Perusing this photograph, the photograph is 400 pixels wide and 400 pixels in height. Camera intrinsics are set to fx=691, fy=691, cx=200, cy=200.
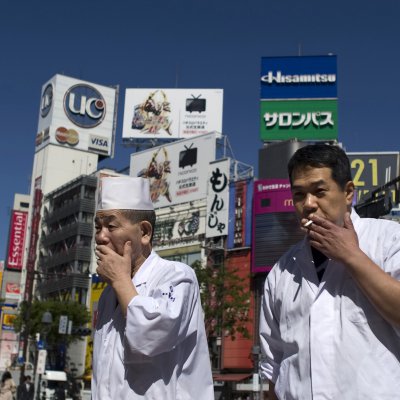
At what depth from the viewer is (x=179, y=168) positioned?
2112 inches

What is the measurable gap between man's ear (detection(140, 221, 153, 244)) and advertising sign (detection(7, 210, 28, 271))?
221ft

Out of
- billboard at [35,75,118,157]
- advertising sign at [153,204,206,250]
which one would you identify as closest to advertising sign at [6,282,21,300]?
billboard at [35,75,118,157]

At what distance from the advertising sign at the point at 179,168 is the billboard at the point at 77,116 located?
17428 mm

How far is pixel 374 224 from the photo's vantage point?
291cm

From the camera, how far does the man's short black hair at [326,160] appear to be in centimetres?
287

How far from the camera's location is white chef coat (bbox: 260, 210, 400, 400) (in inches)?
101

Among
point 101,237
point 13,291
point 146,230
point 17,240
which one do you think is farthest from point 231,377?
point 101,237

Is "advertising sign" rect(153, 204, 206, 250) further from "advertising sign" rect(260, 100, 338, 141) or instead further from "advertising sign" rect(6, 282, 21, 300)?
"advertising sign" rect(6, 282, 21, 300)

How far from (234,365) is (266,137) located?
15.9 m

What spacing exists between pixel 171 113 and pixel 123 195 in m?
57.0

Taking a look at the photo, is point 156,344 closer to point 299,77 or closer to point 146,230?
point 146,230

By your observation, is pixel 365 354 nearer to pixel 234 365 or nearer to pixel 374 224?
pixel 374 224

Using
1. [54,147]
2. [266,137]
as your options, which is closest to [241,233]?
[266,137]

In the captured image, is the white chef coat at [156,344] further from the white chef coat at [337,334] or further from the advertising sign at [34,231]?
the advertising sign at [34,231]
